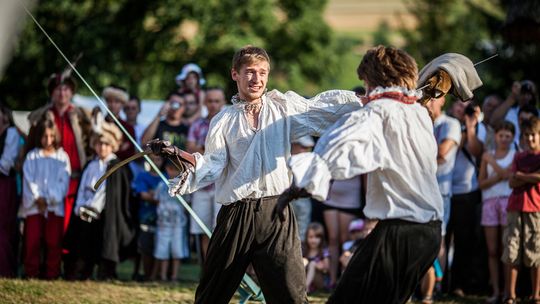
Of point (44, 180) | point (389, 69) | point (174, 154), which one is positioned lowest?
point (174, 154)

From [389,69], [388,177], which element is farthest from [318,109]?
[388,177]

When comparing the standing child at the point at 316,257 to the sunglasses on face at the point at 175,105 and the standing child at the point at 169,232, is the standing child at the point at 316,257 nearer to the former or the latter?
the standing child at the point at 169,232

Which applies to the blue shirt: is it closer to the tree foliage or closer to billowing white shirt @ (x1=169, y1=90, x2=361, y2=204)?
billowing white shirt @ (x1=169, y1=90, x2=361, y2=204)

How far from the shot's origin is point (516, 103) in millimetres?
10688

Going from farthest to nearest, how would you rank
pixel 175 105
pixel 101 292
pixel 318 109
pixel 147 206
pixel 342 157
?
pixel 175 105
pixel 147 206
pixel 101 292
pixel 318 109
pixel 342 157

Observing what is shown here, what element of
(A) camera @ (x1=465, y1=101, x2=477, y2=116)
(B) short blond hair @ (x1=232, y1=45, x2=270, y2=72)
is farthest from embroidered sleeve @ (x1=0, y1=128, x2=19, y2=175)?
(A) camera @ (x1=465, y1=101, x2=477, y2=116)

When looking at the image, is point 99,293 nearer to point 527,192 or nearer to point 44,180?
point 44,180

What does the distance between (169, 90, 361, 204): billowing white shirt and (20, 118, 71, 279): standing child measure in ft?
14.9

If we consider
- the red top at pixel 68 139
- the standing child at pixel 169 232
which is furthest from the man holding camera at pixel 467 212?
the red top at pixel 68 139

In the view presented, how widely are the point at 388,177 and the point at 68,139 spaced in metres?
6.17

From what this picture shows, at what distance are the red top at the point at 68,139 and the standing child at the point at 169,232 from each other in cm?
99

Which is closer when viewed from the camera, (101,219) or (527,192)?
(527,192)

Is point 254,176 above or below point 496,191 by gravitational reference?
below

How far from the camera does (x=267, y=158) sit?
19.8 ft
